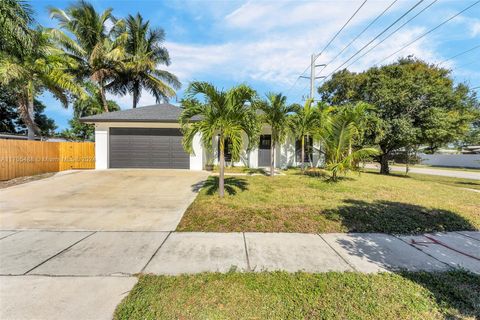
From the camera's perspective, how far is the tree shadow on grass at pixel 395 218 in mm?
4652

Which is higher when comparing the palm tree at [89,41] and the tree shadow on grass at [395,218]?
the palm tree at [89,41]

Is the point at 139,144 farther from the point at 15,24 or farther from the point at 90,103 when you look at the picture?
the point at 90,103

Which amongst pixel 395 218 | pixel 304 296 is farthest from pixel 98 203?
pixel 395 218

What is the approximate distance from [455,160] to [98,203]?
42.9m

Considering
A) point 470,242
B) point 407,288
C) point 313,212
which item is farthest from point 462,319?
point 313,212

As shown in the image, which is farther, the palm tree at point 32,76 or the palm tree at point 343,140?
the palm tree at point 32,76

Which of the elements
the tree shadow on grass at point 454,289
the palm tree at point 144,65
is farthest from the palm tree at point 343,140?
the palm tree at point 144,65

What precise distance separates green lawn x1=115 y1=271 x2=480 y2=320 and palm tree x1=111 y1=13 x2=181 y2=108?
19920 mm

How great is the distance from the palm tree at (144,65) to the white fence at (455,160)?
111ft

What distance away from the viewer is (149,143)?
1270 centimetres

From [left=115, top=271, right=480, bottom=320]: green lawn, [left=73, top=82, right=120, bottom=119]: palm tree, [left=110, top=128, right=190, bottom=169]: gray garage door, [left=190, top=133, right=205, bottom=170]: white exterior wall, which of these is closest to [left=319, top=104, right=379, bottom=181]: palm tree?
[left=115, top=271, right=480, bottom=320]: green lawn

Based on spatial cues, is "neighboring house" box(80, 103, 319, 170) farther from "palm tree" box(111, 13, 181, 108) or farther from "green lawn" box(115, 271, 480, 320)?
"green lawn" box(115, 271, 480, 320)

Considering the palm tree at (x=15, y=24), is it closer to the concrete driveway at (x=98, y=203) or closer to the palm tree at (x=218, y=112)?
the concrete driveway at (x=98, y=203)

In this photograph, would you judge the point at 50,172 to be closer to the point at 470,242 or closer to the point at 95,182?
the point at 95,182
